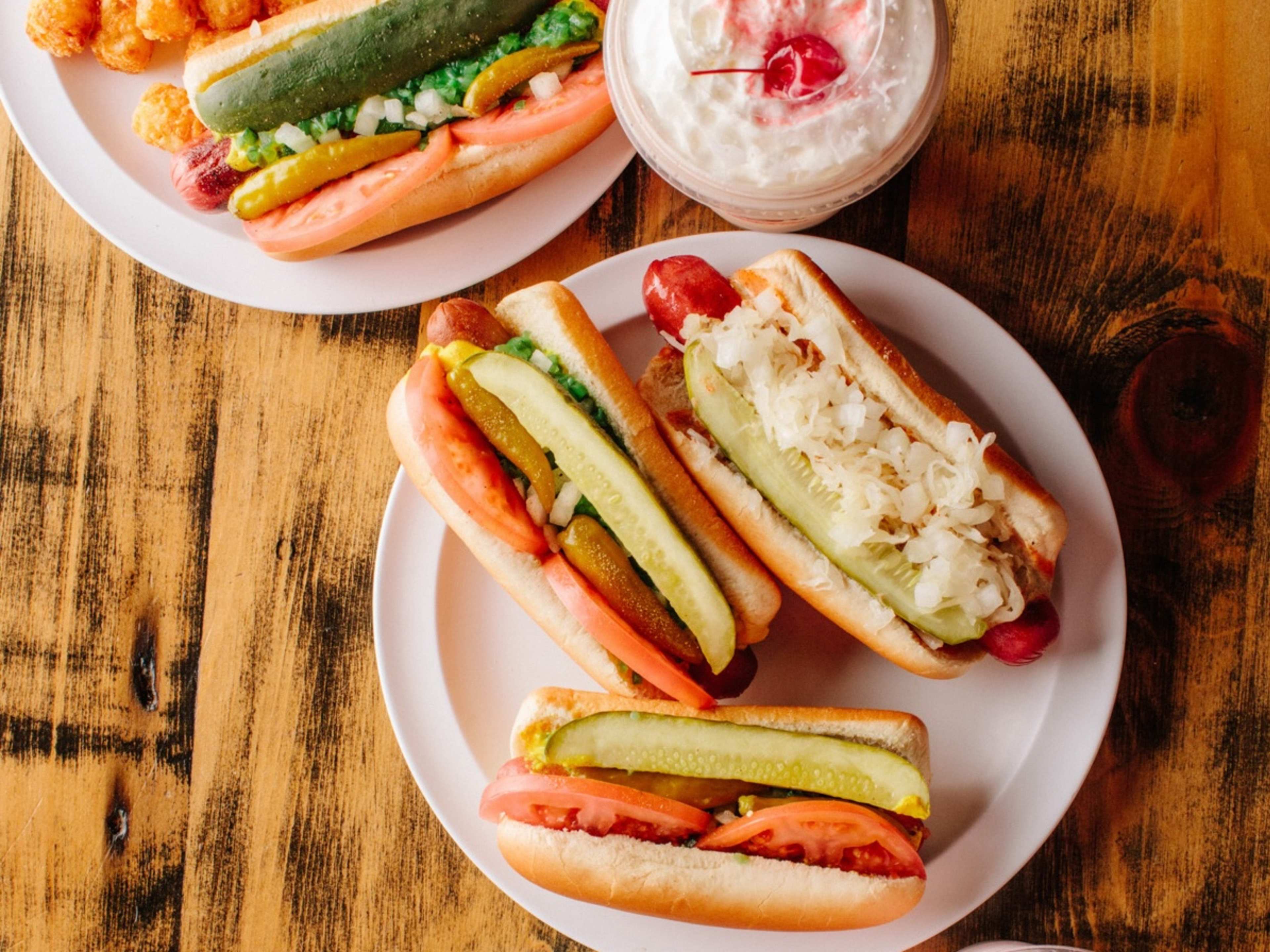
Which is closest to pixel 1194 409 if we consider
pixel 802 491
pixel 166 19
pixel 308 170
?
pixel 802 491

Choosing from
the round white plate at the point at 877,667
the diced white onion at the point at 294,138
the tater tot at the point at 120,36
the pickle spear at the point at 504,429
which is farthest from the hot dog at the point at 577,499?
the tater tot at the point at 120,36

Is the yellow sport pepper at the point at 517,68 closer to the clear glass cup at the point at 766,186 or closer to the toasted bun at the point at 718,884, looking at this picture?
the clear glass cup at the point at 766,186

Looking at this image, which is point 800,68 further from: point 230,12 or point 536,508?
point 230,12

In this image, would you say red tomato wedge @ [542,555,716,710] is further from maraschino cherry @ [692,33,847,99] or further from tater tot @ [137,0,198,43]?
tater tot @ [137,0,198,43]

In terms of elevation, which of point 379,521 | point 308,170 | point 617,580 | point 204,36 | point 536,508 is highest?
point 204,36

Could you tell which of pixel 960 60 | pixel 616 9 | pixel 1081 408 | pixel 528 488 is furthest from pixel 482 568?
pixel 960 60

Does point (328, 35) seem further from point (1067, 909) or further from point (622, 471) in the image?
point (1067, 909)
